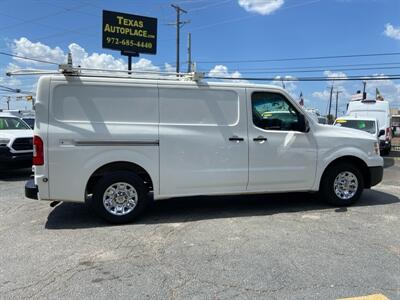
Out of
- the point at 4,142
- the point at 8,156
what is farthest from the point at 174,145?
the point at 4,142

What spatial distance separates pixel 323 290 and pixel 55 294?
97.9 inches

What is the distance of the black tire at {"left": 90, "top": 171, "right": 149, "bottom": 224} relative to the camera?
593cm

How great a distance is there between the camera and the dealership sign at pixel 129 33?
2259 centimetres

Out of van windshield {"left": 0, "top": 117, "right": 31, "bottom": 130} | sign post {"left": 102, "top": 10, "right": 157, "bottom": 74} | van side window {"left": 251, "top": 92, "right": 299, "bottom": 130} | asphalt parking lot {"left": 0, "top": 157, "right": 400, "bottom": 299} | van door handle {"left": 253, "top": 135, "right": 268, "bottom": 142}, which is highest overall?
sign post {"left": 102, "top": 10, "right": 157, "bottom": 74}

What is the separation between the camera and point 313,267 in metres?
4.38

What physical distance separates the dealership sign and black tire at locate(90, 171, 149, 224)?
1801 centimetres

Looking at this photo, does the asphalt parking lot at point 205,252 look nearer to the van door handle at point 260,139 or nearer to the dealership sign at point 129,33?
the van door handle at point 260,139

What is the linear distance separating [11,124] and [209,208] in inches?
301

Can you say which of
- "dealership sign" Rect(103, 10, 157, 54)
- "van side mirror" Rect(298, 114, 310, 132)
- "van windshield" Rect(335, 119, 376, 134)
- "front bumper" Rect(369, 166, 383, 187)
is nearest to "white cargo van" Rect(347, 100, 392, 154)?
"van windshield" Rect(335, 119, 376, 134)

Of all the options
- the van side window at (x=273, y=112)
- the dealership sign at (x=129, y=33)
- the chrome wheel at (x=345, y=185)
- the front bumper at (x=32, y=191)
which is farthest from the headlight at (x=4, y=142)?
the dealership sign at (x=129, y=33)

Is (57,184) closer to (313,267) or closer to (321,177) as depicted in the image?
(313,267)

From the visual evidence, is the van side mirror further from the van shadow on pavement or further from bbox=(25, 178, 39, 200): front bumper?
bbox=(25, 178, 39, 200): front bumper

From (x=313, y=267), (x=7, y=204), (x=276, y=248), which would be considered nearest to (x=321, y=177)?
(x=276, y=248)

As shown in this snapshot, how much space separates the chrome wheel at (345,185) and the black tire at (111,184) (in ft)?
11.0
